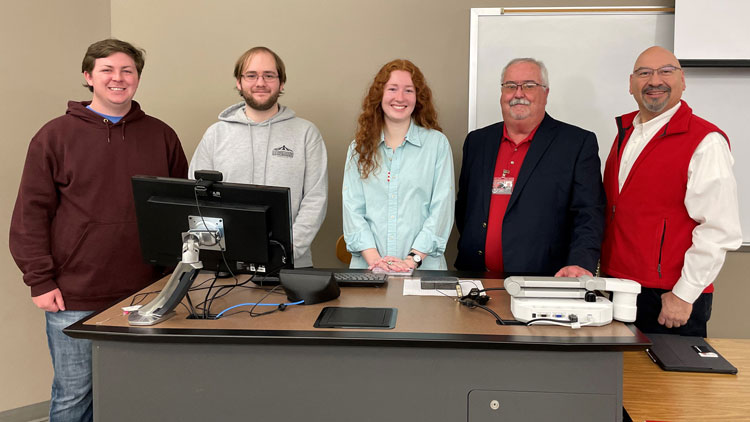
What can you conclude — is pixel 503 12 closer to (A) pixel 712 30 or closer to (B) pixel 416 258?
(A) pixel 712 30

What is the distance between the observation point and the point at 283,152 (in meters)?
2.63

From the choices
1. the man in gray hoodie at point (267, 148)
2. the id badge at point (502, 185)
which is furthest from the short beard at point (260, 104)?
the id badge at point (502, 185)

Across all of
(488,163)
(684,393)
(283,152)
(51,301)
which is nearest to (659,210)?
(488,163)

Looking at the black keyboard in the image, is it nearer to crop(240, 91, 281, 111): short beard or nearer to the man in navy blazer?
the man in navy blazer

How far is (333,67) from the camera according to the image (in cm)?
338

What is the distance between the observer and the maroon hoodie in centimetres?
225

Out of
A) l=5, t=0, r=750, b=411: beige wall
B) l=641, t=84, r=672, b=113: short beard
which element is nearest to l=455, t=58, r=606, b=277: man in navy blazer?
l=641, t=84, r=672, b=113: short beard

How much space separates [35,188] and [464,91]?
2.37 m

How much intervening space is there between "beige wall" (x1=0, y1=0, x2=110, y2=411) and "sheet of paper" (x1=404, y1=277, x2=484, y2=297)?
2484mm

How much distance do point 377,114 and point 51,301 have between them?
168 cm

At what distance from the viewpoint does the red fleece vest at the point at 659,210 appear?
85.3 inches

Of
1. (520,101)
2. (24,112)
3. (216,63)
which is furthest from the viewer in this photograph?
(216,63)

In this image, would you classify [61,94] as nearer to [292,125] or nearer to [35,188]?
[35,188]

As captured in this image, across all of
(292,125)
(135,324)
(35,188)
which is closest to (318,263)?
(292,125)
